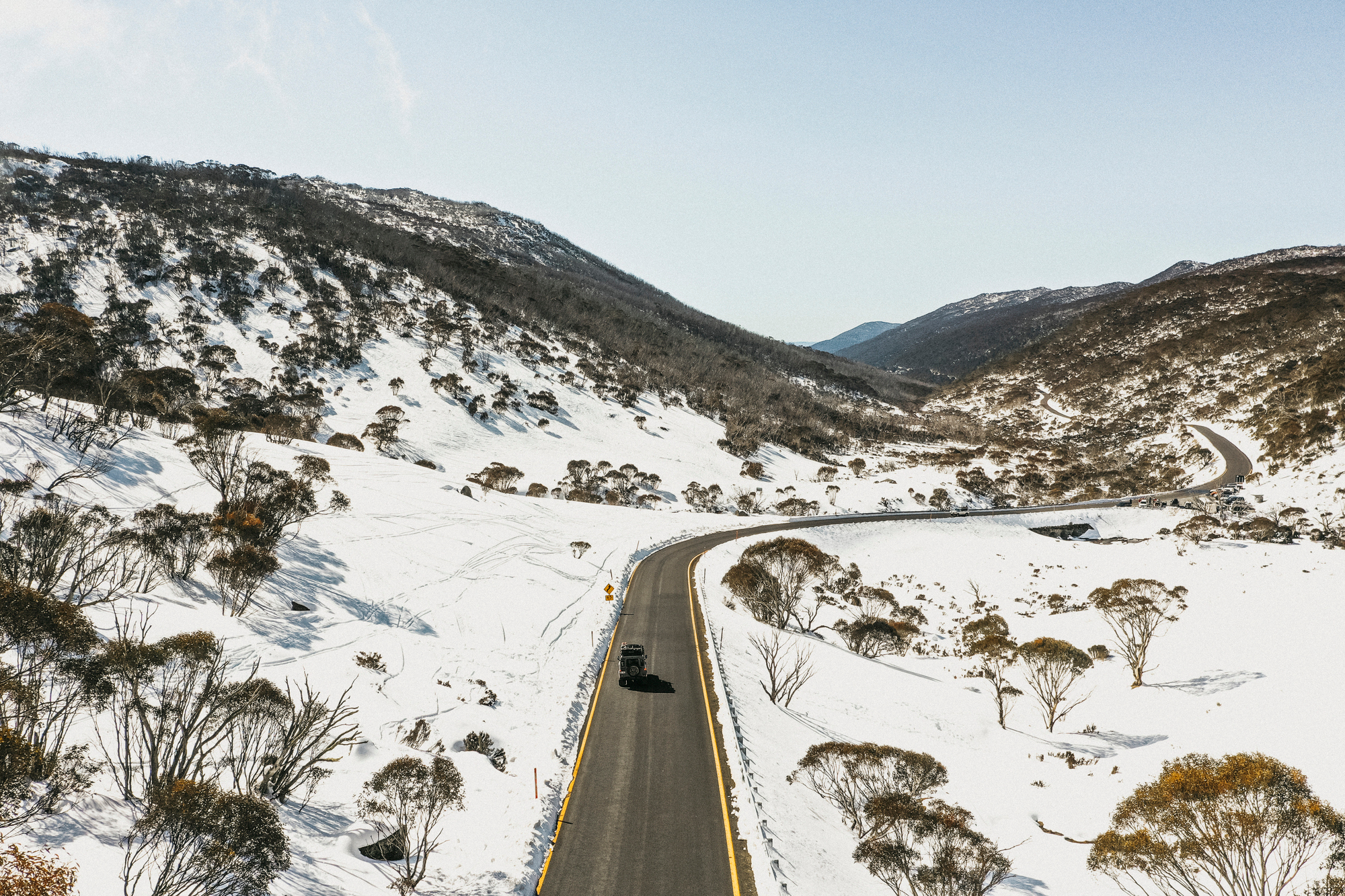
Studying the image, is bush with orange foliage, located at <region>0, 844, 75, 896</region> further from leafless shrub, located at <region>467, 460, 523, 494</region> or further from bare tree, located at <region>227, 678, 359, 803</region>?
leafless shrub, located at <region>467, 460, 523, 494</region>

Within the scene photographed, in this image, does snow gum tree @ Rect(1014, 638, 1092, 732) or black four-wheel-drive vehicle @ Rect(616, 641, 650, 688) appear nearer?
black four-wheel-drive vehicle @ Rect(616, 641, 650, 688)

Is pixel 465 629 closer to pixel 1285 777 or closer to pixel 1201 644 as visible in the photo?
pixel 1285 777

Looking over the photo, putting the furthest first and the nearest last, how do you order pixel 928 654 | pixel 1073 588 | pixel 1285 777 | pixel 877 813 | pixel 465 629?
pixel 1073 588
pixel 928 654
pixel 465 629
pixel 877 813
pixel 1285 777

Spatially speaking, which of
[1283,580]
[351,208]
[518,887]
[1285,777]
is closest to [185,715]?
[518,887]

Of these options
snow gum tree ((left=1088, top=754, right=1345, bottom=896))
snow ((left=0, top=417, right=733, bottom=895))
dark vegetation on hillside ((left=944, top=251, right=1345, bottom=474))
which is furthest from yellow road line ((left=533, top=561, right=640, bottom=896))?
dark vegetation on hillside ((left=944, top=251, right=1345, bottom=474))

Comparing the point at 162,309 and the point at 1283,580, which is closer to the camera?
the point at 1283,580

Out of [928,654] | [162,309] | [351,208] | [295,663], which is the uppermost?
[351,208]

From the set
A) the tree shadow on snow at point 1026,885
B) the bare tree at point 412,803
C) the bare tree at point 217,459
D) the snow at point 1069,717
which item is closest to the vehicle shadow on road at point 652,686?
the snow at point 1069,717

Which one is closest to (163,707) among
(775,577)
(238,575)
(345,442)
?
(238,575)
